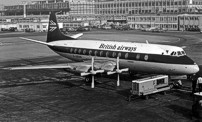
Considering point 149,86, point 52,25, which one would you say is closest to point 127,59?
point 149,86

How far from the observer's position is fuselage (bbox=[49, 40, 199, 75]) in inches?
1056

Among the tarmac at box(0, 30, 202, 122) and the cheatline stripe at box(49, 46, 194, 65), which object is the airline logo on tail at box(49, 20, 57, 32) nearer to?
the cheatline stripe at box(49, 46, 194, 65)

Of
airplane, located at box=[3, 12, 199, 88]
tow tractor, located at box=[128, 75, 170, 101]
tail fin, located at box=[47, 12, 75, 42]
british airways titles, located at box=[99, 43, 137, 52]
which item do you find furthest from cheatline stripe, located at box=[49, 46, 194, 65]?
tail fin, located at box=[47, 12, 75, 42]

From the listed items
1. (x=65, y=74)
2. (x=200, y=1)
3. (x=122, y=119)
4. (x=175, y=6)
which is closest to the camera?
(x=122, y=119)

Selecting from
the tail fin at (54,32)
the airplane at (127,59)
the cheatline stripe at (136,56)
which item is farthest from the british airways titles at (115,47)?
the tail fin at (54,32)

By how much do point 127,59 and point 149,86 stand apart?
5.89 m

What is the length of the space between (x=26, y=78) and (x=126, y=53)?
13.3 metres

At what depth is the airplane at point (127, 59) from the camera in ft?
88.8

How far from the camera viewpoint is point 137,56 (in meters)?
29.3

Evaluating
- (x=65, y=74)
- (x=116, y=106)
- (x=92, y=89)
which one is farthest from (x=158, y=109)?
(x=65, y=74)

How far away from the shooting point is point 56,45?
3791 cm

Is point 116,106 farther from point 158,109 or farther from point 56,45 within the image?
point 56,45

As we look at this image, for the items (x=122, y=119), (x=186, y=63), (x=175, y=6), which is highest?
(x=175, y=6)

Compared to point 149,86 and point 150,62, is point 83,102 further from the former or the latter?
point 150,62
